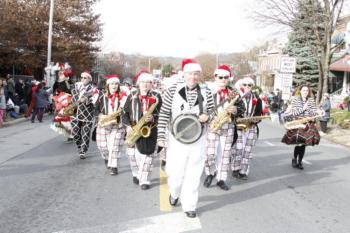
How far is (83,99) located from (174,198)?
444 centimetres

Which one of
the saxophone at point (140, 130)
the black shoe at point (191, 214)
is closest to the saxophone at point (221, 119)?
the saxophone at point (140, 130)

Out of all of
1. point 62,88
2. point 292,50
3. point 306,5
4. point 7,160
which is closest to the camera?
point 7,160

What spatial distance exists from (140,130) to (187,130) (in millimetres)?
1584

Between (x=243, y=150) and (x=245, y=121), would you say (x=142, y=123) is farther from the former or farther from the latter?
(x=243, y=150)

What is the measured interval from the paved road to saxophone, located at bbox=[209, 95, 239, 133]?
995 mm

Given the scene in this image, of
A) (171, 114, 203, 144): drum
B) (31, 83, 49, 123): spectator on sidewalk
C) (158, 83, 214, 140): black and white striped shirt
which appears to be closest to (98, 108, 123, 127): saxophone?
(158, 83, 214, 140): black and white striped shirt

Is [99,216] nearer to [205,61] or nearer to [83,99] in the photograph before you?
[83,99]

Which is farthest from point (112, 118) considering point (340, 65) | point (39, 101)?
point (340, 65)


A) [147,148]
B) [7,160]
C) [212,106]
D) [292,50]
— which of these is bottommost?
[7,160]

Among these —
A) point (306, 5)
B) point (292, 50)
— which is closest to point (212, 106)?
point (306, 5)

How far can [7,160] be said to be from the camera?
968cm

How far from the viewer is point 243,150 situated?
27.6 ft

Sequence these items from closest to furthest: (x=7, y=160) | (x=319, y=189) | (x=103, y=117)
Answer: (x=319, y=189) → (x=103, y=117) → (x=7, y=160)

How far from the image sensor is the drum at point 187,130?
5.80 metres
